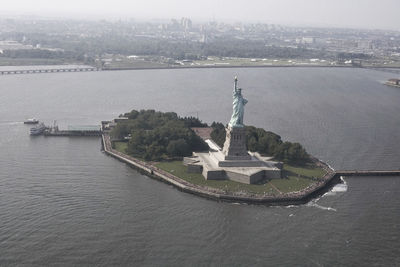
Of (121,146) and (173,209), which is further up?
(121,146)

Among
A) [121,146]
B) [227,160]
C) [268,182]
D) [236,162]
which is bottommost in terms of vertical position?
[268,182]

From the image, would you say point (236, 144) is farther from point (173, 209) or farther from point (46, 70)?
point (46, 70)

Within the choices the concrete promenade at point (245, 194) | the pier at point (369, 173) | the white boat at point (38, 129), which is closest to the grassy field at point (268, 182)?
the concrete promenade at point (245, 194)

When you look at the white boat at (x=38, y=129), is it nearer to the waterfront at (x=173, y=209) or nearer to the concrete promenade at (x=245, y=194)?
the waterfront at (x=173, y=209)

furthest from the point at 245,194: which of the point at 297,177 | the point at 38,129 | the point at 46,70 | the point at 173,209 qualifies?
the point at 46,70

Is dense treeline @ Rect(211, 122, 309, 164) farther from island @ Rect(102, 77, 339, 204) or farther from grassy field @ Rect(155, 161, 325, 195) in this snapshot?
grassy field @ Rect(155, 161, 325, 195)
